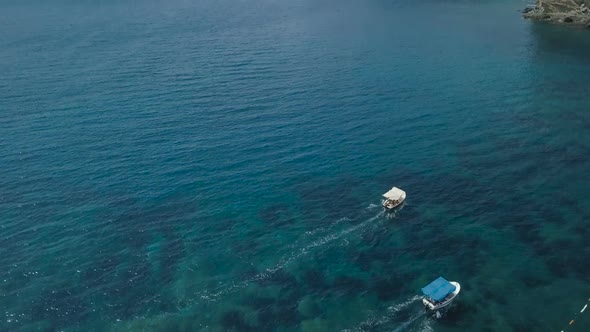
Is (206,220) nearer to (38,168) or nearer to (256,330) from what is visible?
(256,330)

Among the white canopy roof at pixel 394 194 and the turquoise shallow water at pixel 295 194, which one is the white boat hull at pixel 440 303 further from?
the white canopy roof at pixel 394 194

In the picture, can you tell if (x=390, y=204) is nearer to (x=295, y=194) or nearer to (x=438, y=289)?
(x=295, y=194)

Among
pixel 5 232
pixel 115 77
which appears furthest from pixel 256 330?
pixel 115 77

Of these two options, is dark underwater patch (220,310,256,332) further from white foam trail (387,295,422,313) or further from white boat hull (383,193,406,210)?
white boat hull (383,193,406,210)

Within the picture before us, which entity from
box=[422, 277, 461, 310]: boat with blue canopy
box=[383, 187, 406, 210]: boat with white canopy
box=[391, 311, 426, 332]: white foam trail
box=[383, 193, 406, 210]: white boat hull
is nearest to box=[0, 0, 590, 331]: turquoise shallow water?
box=[391, 311, 426, 332]: white foam trail

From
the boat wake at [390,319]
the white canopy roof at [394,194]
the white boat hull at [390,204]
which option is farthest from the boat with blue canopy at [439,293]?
the white canopy roof at [394,194]

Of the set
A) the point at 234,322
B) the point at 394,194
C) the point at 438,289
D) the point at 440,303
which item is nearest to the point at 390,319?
the point at 440,303
